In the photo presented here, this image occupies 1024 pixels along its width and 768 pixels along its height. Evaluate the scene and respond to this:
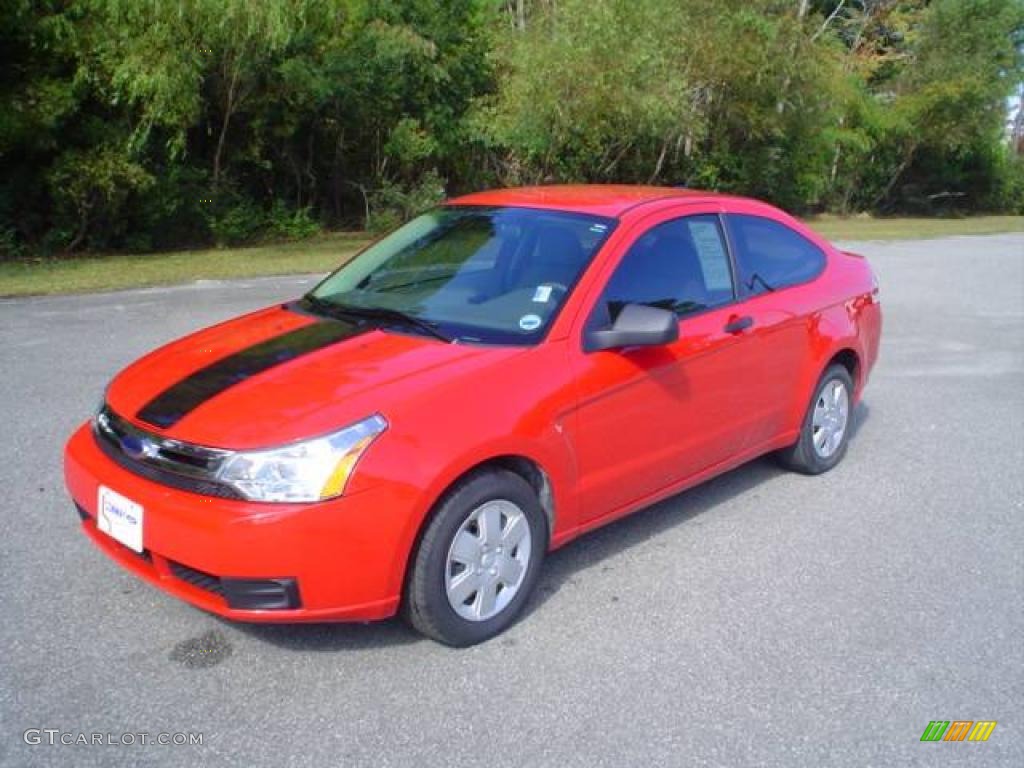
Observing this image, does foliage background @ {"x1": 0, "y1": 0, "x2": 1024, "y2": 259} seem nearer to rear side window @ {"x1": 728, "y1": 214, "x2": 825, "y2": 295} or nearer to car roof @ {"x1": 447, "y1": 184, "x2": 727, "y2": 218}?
car roof @ {"x1": 447, "y1": 184, "x2": 727, "y2": 218}

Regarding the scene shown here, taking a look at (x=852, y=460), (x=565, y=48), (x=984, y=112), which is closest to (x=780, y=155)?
(x=984, y=112)

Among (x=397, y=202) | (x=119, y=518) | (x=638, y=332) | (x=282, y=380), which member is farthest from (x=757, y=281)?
(x=397, y=202)

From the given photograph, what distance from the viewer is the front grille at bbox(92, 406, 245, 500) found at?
9.92 feet

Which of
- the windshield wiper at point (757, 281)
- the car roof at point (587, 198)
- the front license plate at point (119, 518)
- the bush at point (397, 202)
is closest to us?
the front license plate at point (119, 518)

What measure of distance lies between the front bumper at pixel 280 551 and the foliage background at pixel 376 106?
14482mm

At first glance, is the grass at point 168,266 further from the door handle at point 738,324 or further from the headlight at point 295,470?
the headlight at point 295,470

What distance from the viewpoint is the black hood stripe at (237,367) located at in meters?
3.31

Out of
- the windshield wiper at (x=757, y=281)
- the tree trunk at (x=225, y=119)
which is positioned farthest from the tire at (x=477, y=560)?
the tree trunk at (x=225, y=119)

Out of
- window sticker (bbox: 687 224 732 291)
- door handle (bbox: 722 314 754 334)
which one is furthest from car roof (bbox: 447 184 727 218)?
door handle (bbox: 722 314 754 334)

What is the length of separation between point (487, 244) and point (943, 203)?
4328 cm

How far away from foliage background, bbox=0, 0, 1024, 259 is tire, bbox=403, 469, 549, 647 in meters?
14.5

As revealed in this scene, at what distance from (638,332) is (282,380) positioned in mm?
1396

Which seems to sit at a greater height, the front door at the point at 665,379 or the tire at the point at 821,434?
the front door at the point at 665,379

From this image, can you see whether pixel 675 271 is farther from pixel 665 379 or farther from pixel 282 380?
pixel 282 380
